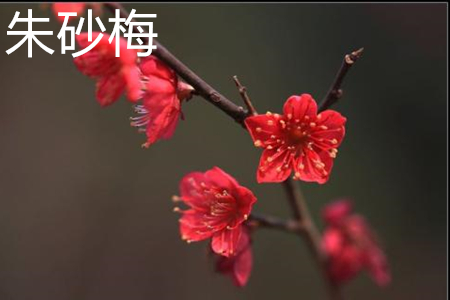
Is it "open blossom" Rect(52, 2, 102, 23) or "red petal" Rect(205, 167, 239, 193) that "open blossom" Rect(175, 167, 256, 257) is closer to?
"red petal" Rect(205, 167, 239, 193)

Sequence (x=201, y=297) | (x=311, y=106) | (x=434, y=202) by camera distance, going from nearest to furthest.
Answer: (x=311, y=106), (x=201, y=297), (x=434, y=202)

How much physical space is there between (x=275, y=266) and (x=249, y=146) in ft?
2.61

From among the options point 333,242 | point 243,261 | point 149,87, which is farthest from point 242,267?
point 333,242

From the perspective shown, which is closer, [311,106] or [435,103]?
[311,106]

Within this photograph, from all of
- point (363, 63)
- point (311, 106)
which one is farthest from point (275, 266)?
point (311, 106)

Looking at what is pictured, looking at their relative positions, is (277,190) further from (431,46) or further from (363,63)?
(431,46)

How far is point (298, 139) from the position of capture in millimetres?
1354

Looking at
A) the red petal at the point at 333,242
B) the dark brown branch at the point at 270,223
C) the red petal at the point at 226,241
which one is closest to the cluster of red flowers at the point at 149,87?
the red petal at the point at 226,241

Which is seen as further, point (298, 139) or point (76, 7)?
point (298, 139)

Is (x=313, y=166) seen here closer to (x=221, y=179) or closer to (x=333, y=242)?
(x=221, y=179)

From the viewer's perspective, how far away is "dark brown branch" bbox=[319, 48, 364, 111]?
121 centimetres

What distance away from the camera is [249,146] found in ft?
12.7

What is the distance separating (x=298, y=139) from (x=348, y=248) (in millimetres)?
817

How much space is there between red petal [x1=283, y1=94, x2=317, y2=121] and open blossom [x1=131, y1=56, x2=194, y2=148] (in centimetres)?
21
